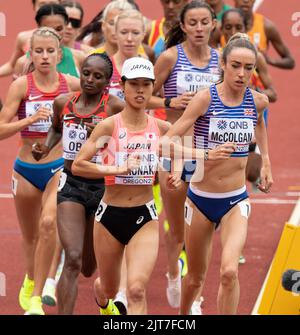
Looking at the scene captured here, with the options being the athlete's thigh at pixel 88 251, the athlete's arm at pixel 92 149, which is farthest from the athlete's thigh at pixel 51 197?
the athlete's arm at pixel 92 149

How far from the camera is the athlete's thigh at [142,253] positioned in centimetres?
907

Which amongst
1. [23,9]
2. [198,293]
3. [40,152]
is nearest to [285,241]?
[198,293]

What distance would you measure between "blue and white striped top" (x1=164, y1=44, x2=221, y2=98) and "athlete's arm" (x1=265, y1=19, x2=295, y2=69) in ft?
9.10

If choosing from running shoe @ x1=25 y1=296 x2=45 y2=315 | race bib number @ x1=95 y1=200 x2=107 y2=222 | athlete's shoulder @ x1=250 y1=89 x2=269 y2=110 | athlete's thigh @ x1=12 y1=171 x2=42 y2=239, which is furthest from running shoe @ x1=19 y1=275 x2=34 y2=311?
athlete's shoulder @ x1=250 y1=89 x2=269 y2=110

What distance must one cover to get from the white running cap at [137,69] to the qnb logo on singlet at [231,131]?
0.70 m

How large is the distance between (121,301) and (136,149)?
1827 millimetres

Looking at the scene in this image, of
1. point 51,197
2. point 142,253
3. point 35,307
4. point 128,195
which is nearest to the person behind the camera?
point 142,253

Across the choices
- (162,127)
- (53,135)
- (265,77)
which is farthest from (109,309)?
(265,77)

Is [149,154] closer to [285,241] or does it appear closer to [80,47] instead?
[285,241]

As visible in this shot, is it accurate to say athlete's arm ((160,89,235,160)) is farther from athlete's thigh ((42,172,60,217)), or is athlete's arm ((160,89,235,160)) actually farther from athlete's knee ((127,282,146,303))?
athlete's thigh ((42,172,60,217))

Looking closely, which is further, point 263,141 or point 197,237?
point 263,141

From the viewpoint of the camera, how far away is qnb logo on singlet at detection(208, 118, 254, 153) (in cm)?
970

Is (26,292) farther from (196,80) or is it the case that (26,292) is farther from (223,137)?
(223,137)

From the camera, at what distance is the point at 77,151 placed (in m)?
10.2
